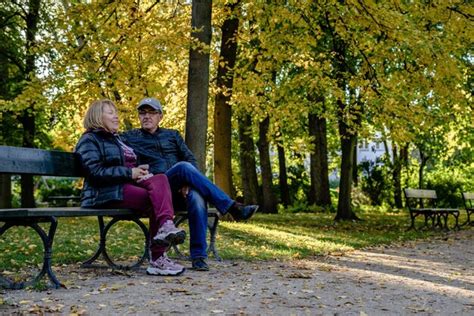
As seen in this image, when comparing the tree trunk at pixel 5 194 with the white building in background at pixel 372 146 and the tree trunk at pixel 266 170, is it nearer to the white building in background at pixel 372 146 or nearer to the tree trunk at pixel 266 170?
the tree trunk at pixel 266 170

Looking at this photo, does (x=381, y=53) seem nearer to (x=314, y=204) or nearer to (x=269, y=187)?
(x=269, y=187)

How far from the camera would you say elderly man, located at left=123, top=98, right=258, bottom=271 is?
6.34 meters

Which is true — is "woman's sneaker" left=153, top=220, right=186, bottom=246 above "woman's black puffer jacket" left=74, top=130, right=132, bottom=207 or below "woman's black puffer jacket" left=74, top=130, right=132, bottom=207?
below

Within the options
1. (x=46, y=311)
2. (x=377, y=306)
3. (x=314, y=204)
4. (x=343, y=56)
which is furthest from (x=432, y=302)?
(x=314, y=204)

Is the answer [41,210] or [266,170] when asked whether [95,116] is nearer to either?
[41,210]

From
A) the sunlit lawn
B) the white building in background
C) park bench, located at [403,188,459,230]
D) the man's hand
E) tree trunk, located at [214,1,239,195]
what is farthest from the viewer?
the white building in background

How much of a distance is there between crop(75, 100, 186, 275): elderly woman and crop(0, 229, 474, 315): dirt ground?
0.39m

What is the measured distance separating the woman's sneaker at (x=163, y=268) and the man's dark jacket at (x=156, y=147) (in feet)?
3.50

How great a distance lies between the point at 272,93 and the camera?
15.4 meters

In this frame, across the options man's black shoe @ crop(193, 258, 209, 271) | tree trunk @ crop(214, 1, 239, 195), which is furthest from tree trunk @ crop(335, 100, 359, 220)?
man's black shoe @ crop(193, 258, 209, 271)

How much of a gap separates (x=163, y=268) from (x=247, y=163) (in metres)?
16.7

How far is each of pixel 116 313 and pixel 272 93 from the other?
1158 cm

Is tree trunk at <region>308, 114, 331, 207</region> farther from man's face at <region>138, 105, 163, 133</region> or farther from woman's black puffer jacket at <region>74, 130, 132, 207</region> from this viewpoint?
woman's black puffer jacket at <region>74, 130, 132, 207</region>

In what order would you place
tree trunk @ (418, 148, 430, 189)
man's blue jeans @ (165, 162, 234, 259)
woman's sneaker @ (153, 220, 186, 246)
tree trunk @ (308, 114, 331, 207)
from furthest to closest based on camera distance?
tree trunk @ (418, 148, 430, 189)
tree trunk @ (308, 114, 331, 207)
man's blue jeans @ (165, 162, 234, 259)
woman's sneaker @ (153, 220, 186, 246)
